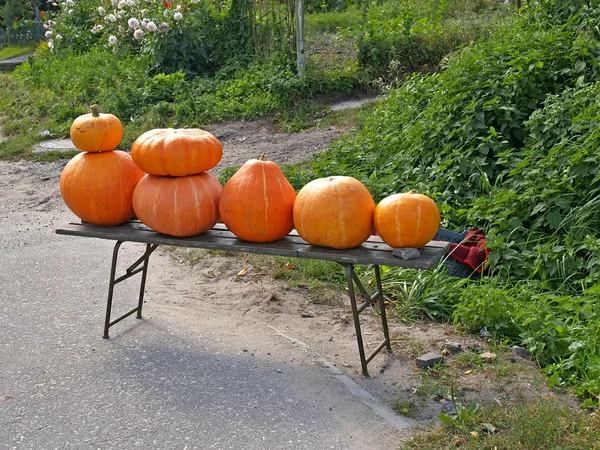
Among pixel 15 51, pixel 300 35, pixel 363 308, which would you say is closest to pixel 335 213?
pixel 363 308

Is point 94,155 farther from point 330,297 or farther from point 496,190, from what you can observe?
point 496,190

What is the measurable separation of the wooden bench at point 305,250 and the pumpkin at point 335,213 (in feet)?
0.24

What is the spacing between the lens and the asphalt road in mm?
3562

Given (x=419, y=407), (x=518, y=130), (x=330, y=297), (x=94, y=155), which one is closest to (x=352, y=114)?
(x=518, y=130)

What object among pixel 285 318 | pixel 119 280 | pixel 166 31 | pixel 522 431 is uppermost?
pixel 166 31

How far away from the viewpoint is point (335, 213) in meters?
3.94

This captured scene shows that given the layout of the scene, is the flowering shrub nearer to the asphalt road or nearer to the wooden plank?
the asphalt road

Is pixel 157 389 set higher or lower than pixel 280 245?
lower

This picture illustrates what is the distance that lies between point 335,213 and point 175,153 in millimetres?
994

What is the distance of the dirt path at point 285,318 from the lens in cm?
394

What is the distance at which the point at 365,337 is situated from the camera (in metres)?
4.57

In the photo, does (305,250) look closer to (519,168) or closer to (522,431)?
(522,431)

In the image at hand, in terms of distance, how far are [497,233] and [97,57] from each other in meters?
10.2

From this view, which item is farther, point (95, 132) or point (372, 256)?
point (95, 132)
